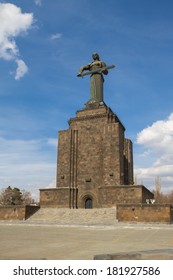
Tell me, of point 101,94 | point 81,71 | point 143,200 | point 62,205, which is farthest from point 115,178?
point 81,71

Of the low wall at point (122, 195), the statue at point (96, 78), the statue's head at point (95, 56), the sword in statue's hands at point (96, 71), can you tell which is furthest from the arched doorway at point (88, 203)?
Answer: the statue's head at point (95, 56)

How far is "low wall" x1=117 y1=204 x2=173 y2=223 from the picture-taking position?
2422cm

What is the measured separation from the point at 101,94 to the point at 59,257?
101 feet

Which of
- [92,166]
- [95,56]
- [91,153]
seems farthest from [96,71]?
[92,166]

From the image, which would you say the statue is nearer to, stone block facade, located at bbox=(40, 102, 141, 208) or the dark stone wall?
stone block facade, located at bbox=(40, 102, 141, 208)

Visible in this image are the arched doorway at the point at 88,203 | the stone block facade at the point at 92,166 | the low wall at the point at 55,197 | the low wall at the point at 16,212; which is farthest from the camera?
the arched doorway at the point at 88,203

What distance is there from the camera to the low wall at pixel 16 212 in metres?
28.9

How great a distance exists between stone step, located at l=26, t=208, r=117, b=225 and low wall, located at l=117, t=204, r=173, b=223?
3.52 feet

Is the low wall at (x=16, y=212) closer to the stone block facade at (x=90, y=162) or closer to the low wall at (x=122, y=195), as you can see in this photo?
the stone block facade at (x=90, y=162)

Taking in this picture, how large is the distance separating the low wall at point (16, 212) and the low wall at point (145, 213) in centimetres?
964

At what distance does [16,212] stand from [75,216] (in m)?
6.31

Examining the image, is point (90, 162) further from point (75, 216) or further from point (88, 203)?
point (75, 216)

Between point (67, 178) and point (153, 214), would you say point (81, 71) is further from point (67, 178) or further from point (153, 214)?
point (153, 214)

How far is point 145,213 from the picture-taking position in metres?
24.7
